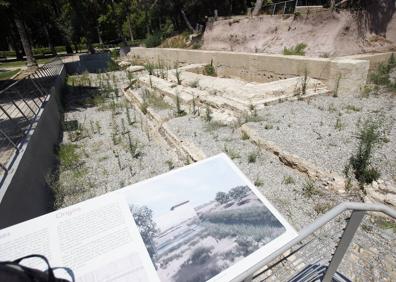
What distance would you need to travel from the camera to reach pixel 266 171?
4.48 metres

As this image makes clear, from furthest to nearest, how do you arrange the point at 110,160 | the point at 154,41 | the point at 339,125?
the point at 154,41 < the point at 110,160 < the point at 339,125

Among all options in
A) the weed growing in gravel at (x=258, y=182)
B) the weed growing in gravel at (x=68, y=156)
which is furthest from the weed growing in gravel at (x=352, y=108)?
the weed growing in gravel at (x=68, y=156)

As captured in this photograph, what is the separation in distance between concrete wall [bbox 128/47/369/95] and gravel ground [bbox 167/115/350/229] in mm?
3951

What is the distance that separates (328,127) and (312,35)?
7.88 meters

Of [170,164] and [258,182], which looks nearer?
[258,182]

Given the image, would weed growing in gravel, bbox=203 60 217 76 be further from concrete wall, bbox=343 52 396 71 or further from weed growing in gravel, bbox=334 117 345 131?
weed growing in gravel, bbox=334 117 345 131

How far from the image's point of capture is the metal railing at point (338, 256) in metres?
1.79

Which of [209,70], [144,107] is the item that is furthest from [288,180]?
[209,70]

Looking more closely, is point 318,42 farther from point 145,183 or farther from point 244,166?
point 145,183

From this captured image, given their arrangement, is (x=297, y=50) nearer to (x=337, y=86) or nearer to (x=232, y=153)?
(x=337, y=86)

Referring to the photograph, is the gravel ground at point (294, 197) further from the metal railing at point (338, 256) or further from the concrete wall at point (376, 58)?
the concrete wall at point (376, 58)

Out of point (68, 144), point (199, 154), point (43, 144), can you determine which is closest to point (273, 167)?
point (199, 154)

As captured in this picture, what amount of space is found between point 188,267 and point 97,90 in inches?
511

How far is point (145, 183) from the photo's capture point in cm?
220
